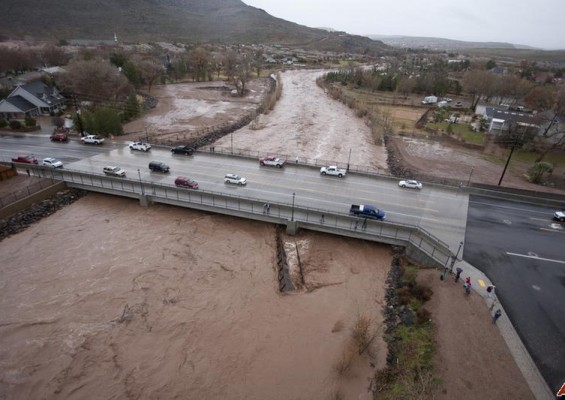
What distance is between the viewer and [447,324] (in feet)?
71.8

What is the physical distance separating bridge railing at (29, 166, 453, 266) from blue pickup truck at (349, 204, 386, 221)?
553mm

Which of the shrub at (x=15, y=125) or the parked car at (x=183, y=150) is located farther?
the shrub at (x=15, y=125)

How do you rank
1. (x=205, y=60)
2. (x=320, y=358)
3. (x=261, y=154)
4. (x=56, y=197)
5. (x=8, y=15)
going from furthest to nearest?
(x=8, y=15)
(x=205, y=60)
(x=261, y=154)
(x=56, y=197)
(x=320, y=358)

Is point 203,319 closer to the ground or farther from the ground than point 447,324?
closer to the ground

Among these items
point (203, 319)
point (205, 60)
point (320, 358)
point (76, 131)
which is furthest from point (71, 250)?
point (205, 60)

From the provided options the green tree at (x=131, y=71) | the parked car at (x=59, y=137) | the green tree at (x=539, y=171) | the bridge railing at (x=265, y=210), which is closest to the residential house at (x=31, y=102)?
the parked car at (x=59, y=137)

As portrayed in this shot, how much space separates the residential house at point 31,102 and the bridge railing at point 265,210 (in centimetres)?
3194

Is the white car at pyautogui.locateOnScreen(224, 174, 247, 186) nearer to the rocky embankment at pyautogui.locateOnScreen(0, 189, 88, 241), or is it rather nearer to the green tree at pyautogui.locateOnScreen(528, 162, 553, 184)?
the rocky embankment at pyautogui.locateOnScreen(0, 189, 88, 241)

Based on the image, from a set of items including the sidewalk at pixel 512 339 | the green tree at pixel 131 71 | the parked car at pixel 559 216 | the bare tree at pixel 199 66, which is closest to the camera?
the sidewalk at pixel 512 339

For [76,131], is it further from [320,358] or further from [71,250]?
[320,358]

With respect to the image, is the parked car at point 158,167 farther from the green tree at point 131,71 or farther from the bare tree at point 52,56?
the bare tree at point 52,56

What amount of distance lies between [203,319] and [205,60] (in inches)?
4490

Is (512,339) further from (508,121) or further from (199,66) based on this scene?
(199,66)

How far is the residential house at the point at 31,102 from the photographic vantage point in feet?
193
